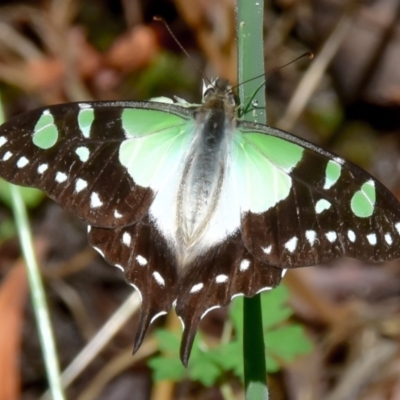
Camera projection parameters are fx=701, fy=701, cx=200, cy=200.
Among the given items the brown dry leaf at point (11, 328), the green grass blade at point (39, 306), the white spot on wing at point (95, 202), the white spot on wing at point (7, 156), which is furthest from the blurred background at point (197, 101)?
the white spot on wing at point (7, 156)

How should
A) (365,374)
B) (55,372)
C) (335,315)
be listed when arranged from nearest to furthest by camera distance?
(55,372), (365,374), (335,315)

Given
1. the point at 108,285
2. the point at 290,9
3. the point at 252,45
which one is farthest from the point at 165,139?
the point at 290,9

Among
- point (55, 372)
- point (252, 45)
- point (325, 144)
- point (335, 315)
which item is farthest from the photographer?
point (325, 144)

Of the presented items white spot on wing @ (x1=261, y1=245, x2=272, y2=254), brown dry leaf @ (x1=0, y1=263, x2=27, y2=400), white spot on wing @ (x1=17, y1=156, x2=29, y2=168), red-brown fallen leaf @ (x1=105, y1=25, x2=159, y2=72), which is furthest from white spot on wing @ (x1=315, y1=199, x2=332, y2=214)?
red-brown fallen leaf @ (x1=105, y1=25, x2=159, y2=72)

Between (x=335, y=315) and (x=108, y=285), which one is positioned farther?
(x=108, y=285)

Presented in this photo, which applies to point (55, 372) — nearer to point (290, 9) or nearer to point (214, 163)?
point (214, 163)

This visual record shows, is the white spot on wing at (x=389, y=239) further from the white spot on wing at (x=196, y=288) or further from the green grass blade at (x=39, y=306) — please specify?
the green grass blade at (x=39, y=306)

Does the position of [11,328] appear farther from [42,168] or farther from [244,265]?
[244,265]
